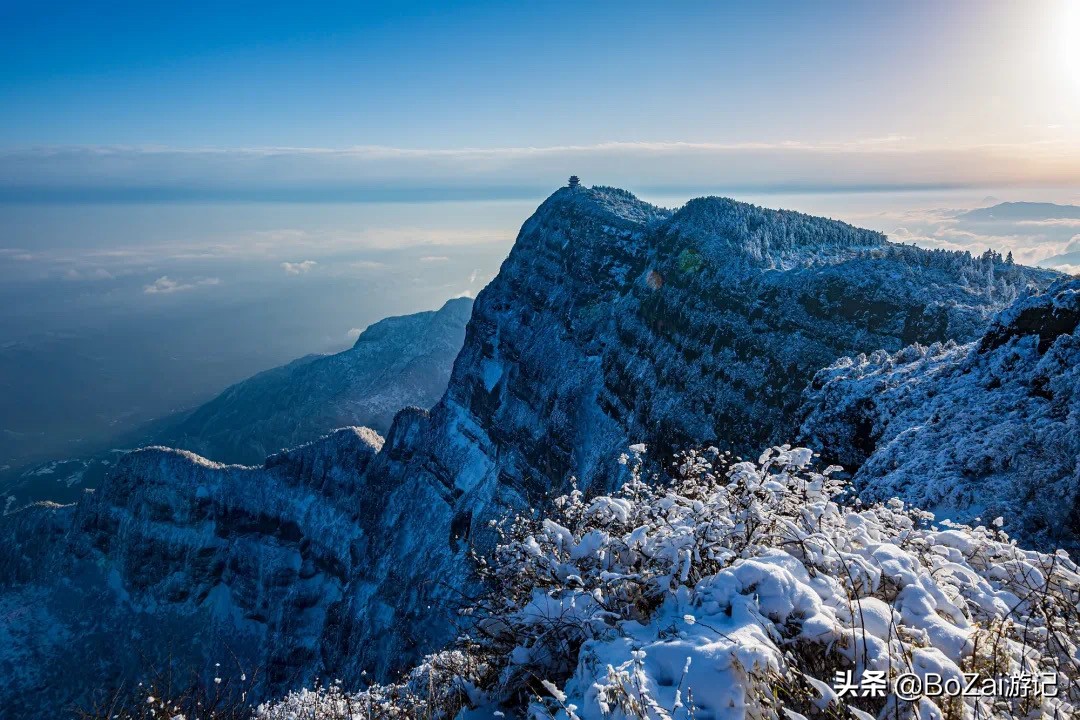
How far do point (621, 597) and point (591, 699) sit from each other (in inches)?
69.5

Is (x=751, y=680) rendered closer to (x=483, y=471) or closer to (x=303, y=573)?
(x=483, y=471)

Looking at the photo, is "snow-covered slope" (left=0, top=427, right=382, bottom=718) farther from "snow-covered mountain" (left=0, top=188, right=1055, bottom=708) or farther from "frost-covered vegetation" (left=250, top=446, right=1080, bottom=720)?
"frost-covered vegetation" (left=250, top=446, right=1080, bottom=720)

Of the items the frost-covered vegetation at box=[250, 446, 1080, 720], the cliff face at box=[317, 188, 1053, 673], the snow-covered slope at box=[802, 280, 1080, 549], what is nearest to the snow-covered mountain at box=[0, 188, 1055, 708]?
the cliff face at box=[317, 188, 1053, 673]

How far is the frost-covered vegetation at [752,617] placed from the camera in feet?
15.4

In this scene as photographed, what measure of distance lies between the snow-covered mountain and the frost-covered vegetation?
3101 centimetres

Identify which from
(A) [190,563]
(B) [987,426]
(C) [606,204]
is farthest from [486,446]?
(B) [987,426]

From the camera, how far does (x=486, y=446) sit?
230 feet

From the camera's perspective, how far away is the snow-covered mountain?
40.3 m

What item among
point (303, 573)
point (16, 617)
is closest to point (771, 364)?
point (303, 573)

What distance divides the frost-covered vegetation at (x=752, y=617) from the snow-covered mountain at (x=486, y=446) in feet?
102

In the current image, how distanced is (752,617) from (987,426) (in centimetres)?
1615

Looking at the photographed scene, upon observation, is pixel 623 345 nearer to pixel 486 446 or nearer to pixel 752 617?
pixel 486 446

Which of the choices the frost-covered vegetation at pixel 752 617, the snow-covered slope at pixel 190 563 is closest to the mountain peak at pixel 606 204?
the snow-covered slope at pixel 190 563

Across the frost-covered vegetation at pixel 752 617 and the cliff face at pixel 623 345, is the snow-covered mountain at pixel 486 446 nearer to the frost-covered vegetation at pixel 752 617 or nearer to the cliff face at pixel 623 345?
the cliff face at pixel 623 345
